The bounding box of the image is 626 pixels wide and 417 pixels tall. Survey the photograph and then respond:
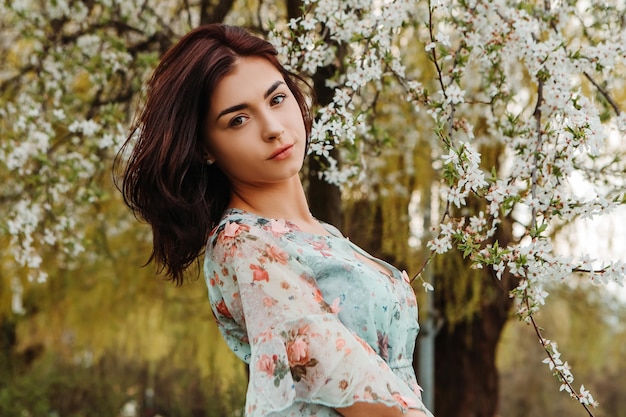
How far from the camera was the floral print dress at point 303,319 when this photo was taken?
4.74 ft

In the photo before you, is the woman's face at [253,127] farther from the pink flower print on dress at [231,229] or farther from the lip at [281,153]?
the pink flower print on dress at [231,229]

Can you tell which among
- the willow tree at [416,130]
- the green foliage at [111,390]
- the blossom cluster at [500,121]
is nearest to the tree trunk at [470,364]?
the willow tree at [416,130]

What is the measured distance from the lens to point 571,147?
2025 mm

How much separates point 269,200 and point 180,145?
0.24 meters

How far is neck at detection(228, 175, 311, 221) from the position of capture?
5.93 feet

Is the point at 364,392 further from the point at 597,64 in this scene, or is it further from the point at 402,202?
the point at 402,202

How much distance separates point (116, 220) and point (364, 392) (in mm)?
4687

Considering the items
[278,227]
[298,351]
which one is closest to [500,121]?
[278,227]

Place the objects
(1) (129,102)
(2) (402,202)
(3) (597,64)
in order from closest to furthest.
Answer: (3) (597,64)
(1) (129,102)
(2) (402,202)

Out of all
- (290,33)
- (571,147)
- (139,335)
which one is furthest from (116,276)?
(571,147)

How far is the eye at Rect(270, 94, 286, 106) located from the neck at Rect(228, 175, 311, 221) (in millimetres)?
187

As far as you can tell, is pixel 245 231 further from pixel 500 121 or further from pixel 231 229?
pixel 500 121

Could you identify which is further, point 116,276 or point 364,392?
point 116,276

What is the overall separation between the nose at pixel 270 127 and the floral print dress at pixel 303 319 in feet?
0.57
